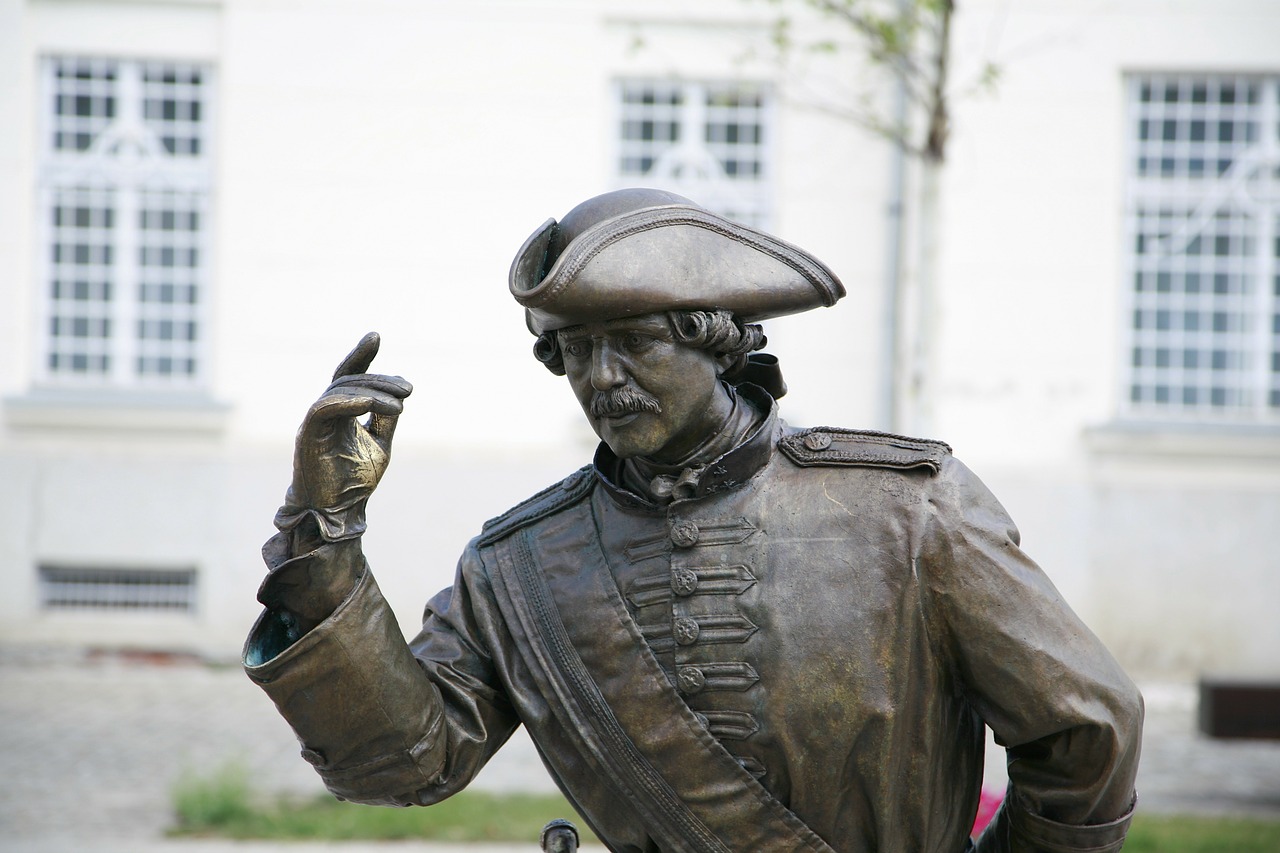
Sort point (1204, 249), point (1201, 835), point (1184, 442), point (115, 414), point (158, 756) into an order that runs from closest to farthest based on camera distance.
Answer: point (1201, 835) < point (158, 756) < point (1184, 442) < point (115, 414) < point (1204, 249)

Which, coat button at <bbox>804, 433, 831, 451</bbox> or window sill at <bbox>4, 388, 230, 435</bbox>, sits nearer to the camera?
coat button at <bbox>804, 433, 831, 451</bbox>

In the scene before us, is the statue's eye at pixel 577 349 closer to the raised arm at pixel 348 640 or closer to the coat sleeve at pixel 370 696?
the raised arm at pixel 348 640

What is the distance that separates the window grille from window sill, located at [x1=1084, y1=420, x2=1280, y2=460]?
257 inches

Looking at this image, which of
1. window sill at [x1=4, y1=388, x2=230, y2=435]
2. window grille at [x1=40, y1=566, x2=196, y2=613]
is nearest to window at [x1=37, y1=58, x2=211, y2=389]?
window sill at [x1=4, y1=388, x2=230, y2=435]

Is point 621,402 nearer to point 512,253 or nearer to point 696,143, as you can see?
point 512,253

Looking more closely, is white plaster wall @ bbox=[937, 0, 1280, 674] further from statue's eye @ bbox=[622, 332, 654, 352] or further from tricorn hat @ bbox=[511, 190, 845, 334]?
statue's eye @ bbox=[622, 332, 654, 352]

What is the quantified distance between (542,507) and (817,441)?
1.55 ft

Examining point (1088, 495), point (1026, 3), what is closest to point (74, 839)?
point (1088, 495)

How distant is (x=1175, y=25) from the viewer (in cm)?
1014

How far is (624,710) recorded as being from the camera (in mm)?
2236

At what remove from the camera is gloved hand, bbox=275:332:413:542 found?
201cm

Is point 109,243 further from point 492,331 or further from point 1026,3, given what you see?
point 1026,3

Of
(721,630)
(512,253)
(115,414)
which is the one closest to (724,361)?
(721,630)

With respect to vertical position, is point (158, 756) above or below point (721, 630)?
below
